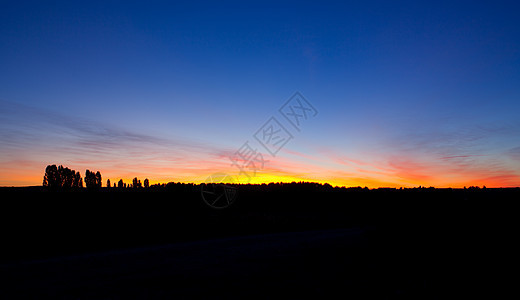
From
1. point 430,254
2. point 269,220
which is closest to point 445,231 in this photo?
point 430,254

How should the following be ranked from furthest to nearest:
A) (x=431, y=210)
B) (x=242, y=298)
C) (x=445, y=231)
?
(x=431, y=210)
(x=445, y=231)
(x=242, y=298)

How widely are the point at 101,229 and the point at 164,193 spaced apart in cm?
3305

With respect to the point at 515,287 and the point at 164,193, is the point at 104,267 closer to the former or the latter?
the point at 515,287

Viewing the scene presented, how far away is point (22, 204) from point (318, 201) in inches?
1852

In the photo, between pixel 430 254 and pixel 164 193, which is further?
pixel 164 193

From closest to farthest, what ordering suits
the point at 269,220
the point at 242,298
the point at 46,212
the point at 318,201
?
the point at 242,298 → the point at 46,212 → the point at 269,220 → the point at 318,201

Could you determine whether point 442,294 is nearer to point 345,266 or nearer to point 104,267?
point 345,266

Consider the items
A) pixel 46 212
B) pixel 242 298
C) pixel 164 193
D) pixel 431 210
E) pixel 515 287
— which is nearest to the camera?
pixel 242 298

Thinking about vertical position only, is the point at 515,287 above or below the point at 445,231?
below

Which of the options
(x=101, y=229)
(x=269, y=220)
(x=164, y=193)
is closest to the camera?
(x=101, y=229)

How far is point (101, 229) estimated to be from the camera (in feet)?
82.0

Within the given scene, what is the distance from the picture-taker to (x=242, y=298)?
6305mm

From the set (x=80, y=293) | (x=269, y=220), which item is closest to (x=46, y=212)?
(x=269, y=220)

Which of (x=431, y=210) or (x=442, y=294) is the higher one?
(x=431, y=210)
